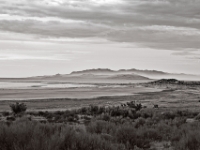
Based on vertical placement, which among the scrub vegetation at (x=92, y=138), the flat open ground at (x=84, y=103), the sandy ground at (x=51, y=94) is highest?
the scrub vegetation at (x=92, y=138)

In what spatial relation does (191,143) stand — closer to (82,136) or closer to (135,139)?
(135,139)

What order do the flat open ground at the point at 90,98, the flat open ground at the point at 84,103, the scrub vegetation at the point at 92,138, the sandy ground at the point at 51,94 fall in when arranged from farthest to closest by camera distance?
the sandy ground at the point at 51,94, the flat open ground at the point at 90,98, the flat open ground at the point at 84,103, the scrub vegetation at the point at 92,138

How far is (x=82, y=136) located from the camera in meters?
8.57

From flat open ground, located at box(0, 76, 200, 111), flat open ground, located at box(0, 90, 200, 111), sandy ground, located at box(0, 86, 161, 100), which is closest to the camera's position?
flat open ground, located at box(0, 90, 200, 111)

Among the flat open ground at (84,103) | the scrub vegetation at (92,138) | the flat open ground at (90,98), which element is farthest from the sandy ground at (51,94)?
the scrub vegetation at (92,138)

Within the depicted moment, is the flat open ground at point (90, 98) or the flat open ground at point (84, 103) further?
the flat open ground at point (90, 98)

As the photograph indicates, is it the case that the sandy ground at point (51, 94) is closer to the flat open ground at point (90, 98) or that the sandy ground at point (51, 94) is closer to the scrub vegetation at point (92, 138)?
the flat open ground at point (90, 98)

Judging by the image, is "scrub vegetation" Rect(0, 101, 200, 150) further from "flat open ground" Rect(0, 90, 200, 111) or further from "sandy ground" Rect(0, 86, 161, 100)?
"sandy ground" Rect(0, 86, 161, 100)

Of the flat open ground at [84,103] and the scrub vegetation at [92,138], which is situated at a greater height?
the scrub vegetation at [92,138]

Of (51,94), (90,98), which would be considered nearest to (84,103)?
(90,98)

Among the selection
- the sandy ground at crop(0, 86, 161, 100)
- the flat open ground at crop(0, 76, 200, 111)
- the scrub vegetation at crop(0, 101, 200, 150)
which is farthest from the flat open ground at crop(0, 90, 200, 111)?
the scrub vegetation at crop(0, 101, 200, 150)

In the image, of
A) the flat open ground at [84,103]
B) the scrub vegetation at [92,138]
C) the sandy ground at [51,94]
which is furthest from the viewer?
the sandy ground at [51,94]

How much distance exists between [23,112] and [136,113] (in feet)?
24.6

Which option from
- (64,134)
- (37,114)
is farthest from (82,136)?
(37,114)
